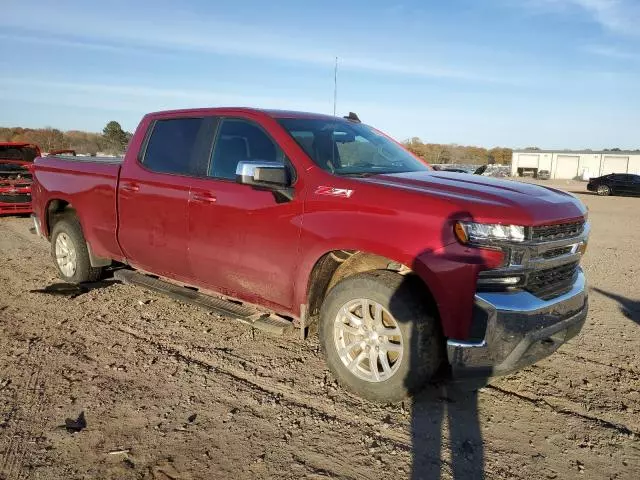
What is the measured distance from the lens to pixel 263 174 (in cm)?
368

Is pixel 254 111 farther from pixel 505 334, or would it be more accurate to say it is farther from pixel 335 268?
pixel 505 334

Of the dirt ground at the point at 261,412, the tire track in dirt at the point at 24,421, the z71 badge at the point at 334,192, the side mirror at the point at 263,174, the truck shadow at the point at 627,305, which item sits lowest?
the tire track in dirt at the point at 24,421

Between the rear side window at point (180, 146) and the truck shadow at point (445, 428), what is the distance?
Answer: 2.26m

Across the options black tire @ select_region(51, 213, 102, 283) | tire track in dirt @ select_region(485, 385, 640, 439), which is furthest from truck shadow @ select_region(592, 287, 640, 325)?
black tire @ select_region(51, 213, 102, 283)

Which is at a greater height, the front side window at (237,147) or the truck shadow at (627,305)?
the front side window at (237,147)

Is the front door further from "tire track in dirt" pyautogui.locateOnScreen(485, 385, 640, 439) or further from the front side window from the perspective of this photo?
"tire track in dirt" pyautogui.locateOnScreen(485, 385, 640, 439)

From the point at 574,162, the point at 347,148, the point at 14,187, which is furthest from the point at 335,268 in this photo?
the point at 574,162

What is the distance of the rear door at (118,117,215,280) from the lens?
4652mm

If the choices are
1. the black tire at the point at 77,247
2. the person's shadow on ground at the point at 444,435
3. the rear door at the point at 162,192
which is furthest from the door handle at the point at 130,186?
the person's shadow on ground at the point at 444,435

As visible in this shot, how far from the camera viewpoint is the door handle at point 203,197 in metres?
4.35

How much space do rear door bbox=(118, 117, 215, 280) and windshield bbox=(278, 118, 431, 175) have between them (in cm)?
90

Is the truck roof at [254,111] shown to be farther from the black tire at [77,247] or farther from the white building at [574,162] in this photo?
the white building at [574,162]

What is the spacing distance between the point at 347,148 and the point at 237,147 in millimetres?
931

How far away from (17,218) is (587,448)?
13.4 metres
